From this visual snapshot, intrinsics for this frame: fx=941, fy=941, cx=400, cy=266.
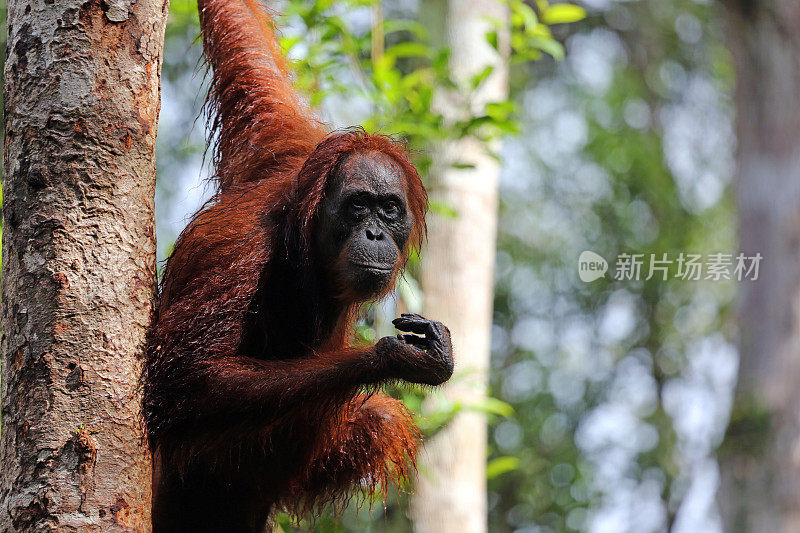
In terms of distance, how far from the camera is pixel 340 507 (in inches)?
165

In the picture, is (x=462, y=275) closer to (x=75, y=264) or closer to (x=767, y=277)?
(x=75, y=264)

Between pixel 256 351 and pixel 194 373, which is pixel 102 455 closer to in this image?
pixel 194 373

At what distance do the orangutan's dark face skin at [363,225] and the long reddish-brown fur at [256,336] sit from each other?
61mm

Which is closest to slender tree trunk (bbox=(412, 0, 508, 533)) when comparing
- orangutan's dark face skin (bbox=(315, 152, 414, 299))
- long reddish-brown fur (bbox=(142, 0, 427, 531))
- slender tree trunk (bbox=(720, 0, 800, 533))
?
long reddish-brown fur (bbox=(142, 0, 427, 531))

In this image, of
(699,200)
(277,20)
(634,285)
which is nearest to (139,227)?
(277,20)

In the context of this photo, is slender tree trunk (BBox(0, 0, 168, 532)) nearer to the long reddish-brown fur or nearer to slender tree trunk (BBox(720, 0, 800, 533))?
the long reddish-brown fur

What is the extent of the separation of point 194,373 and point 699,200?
12925mm

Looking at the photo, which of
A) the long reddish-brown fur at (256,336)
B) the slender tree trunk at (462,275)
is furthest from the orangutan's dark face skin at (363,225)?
the slender tree trunk at (462,275)

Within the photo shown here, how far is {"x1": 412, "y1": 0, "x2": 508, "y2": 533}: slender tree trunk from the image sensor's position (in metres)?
5.38

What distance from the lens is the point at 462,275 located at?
5645mm

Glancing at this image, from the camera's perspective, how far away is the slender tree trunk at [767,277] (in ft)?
34.4

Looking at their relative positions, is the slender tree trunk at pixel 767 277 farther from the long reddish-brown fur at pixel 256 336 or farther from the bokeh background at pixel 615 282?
the long reddish-brown fur at pixel 256 336

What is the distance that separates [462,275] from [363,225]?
2360 mm

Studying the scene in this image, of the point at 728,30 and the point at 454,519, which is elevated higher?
the point at 728,30
